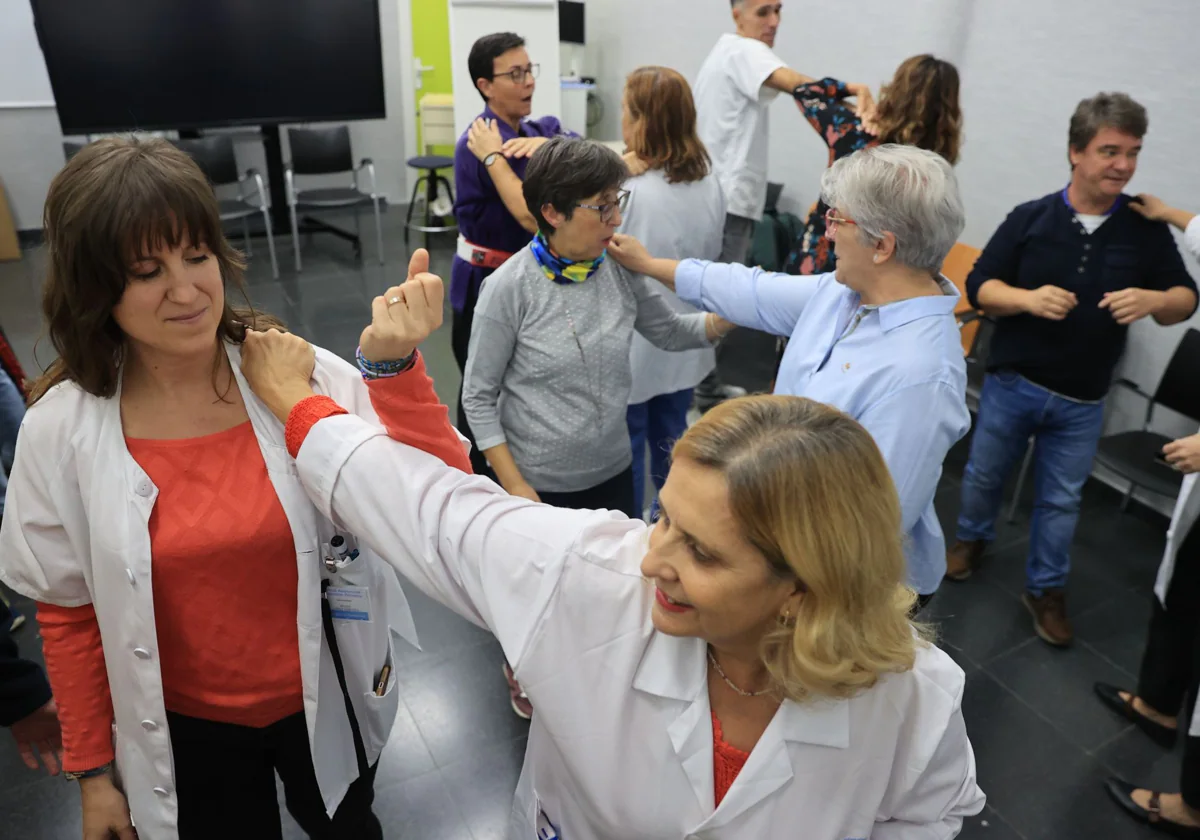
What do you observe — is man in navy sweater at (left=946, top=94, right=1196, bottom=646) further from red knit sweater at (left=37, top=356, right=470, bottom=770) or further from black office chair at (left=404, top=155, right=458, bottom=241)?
black office chair at (left=404, top=155, right=458, bottom=241)

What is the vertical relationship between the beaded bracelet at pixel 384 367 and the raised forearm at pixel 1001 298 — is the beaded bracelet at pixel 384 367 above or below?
above

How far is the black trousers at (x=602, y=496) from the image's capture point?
2.36 metres

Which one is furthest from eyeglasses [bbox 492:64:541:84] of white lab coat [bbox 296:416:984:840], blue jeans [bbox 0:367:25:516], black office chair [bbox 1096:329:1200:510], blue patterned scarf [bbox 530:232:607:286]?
black office chair [bbox 1096:329:1200:510]

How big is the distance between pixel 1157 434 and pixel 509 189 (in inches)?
114

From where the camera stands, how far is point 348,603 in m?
1.53

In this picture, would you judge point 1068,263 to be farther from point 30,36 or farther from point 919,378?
point 30,36

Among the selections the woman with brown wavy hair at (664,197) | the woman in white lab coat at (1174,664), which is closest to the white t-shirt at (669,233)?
the woman with brown wavy hair at (664,197)

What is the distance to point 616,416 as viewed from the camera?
230 cm

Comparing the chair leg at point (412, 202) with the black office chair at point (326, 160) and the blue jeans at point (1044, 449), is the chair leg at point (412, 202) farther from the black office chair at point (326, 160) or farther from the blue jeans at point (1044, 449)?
the blue jeans at point (1044, 449)

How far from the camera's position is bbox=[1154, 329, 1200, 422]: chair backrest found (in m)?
3.40

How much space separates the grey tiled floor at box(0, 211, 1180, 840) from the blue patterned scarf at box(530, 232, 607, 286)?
146 cm

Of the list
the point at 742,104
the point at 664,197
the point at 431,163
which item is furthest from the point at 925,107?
the point at 431,163

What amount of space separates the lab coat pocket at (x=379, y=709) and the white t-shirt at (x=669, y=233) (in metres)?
1.28

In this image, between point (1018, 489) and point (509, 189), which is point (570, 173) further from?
point (1018, 489)
